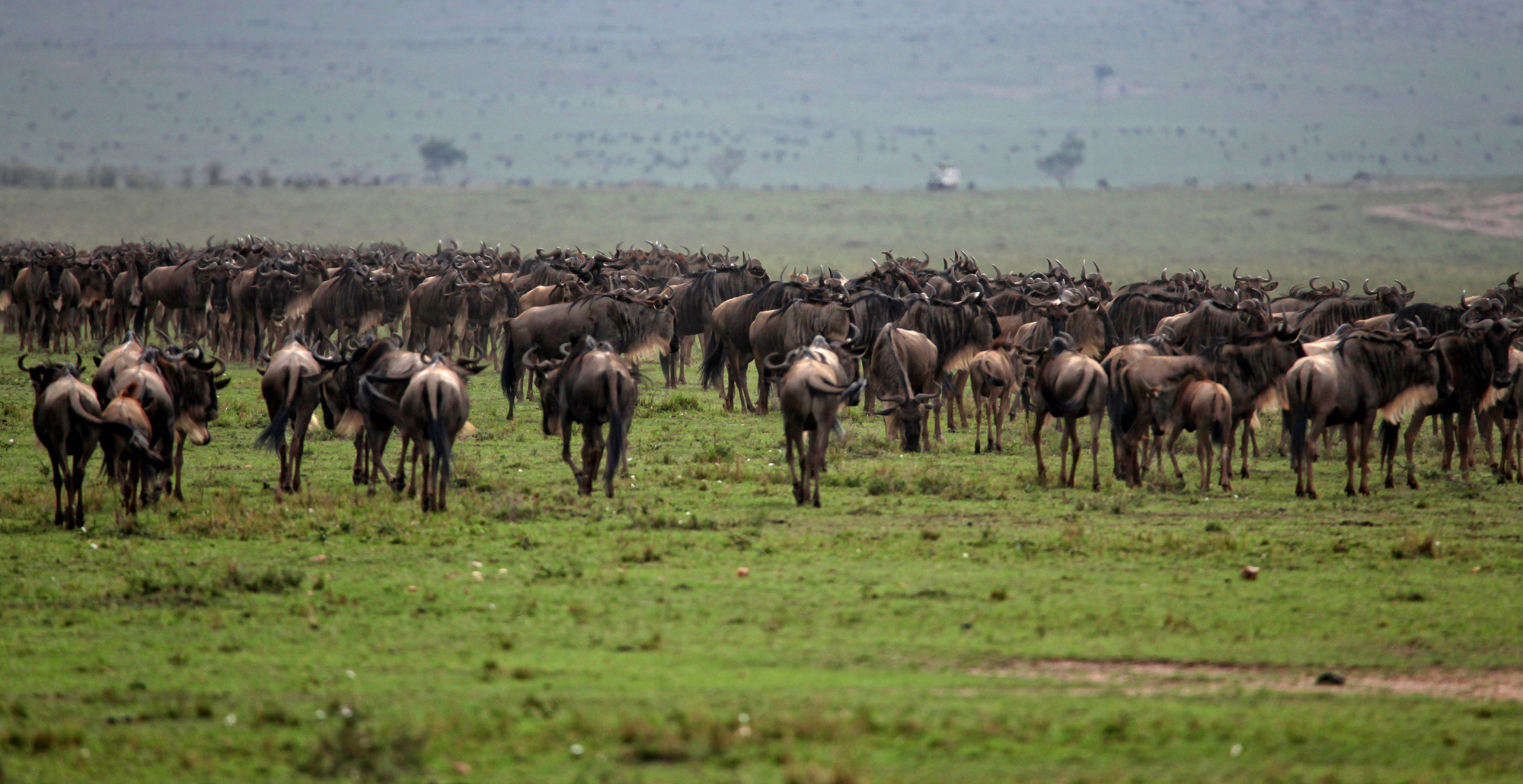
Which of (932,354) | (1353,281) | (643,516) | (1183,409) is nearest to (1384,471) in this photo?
(1183,409)

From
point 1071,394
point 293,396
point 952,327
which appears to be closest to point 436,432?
point 293,396

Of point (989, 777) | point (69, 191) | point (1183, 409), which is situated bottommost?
point (989, 777)

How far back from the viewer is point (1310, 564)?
1006cm

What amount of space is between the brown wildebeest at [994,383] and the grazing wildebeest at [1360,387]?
10.4 feet

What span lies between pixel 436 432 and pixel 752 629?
3.82 metres

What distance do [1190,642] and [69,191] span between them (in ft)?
297

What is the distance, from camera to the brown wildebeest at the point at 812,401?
11742mm

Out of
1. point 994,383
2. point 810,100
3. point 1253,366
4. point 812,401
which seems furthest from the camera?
point 810,100

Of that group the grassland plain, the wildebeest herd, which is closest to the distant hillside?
the wildebeest herd

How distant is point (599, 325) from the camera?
1761 cm

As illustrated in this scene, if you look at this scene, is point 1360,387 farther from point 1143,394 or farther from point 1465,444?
point 1465,444

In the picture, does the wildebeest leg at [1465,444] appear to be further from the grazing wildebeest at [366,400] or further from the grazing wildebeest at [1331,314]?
the grazing wildebeest at [366,400]

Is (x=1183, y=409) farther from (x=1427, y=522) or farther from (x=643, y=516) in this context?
(x=643, y=516)

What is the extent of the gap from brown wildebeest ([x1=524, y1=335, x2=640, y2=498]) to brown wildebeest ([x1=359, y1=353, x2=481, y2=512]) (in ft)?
2.94
